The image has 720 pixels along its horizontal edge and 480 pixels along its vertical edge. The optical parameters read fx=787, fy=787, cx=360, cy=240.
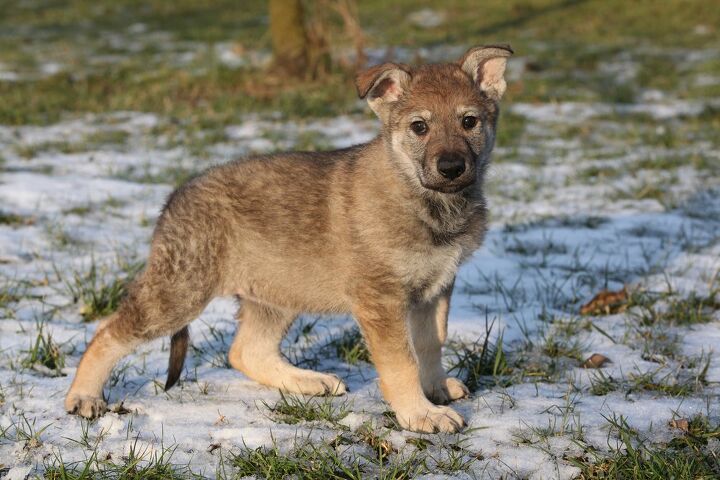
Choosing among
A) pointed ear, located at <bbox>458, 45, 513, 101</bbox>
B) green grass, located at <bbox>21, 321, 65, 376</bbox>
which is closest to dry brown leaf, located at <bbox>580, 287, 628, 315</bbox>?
pointed ear, located at <bbox>458, 45, 513, 101</bbox>

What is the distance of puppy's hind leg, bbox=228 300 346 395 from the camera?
12.9ft

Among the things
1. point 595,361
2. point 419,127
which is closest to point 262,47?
point 419,127

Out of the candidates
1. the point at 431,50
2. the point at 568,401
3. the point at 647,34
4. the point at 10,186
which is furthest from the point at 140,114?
the point at 647,34

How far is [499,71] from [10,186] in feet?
16.8

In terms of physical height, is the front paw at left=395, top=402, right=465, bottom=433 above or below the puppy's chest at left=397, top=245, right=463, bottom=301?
below

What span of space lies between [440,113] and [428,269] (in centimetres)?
77

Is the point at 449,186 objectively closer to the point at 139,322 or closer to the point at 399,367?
the point at 399,367

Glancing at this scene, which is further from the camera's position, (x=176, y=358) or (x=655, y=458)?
(x=176, y=358)

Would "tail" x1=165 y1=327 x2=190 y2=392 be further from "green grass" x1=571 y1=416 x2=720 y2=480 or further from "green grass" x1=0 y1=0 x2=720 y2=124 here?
"green grass" x1=0 y1=0 x2=720 y2=124

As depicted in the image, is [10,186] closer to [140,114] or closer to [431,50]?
[140,114]

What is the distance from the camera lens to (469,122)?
12.7 feet

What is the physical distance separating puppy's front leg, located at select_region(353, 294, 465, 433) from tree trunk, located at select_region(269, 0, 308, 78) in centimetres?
952

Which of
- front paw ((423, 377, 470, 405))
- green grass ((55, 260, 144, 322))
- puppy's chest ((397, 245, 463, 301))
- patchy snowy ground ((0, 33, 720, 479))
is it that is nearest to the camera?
patchy snowy ground ((0, 33, 720, 479))

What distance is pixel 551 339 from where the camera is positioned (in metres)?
4.34
